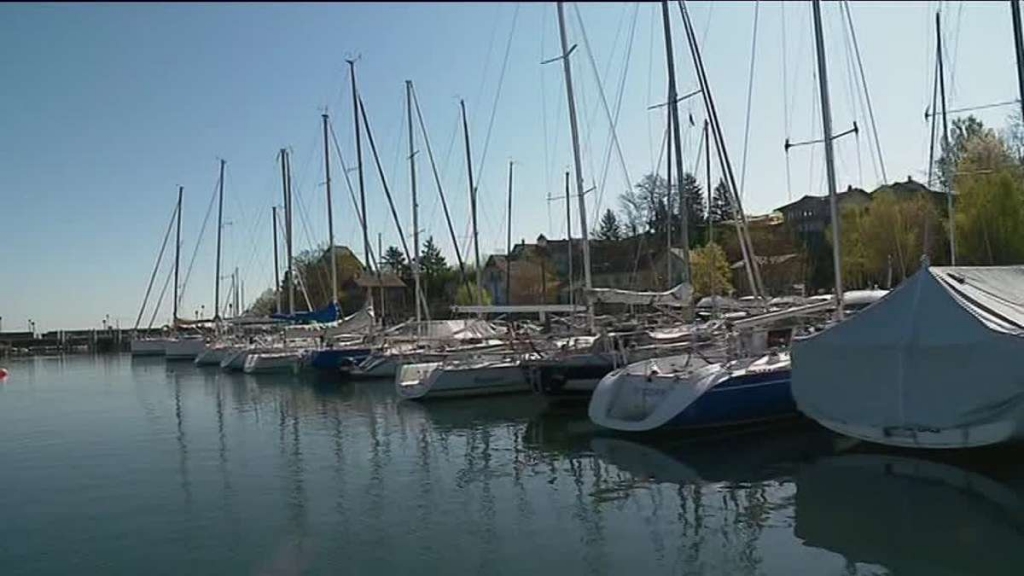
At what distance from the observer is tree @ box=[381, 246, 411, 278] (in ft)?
349

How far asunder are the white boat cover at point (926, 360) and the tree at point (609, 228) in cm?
8261

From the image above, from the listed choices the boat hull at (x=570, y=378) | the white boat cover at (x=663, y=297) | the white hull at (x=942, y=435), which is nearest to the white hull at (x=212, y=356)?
the boat hull at (x=570, y=378)

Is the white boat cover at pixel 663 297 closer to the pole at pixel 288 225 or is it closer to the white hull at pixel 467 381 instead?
the white hull at pixel 467 381

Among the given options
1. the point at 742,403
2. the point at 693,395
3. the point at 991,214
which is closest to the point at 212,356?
the point at 991,214

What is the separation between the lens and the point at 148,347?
86938mm

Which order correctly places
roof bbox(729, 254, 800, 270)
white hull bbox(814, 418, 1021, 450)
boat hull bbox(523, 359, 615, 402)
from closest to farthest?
white hull bbox(814, 418, 1021, 450), boat hull bbox(523, 359, 615, 402), roof bbox(729, 254, 800, 270)

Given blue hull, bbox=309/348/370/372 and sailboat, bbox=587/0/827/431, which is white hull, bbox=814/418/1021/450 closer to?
sailboat, bbox=587/0/827/431

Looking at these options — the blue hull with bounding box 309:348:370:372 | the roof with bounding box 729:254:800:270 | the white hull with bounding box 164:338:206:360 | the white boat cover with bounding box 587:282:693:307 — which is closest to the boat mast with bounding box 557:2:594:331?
the white boat cover with bounding box 587:282:693:307

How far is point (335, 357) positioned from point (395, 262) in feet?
221

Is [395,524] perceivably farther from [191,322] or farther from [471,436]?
[191,322]

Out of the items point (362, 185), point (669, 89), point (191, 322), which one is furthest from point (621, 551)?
point (191, 322)

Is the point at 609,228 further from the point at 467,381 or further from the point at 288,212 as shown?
the point at 467,381

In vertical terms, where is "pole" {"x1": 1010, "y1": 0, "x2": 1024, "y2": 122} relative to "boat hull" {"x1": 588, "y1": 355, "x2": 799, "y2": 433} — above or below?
above

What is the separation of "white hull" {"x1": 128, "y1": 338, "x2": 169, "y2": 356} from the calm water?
63.1 meters
